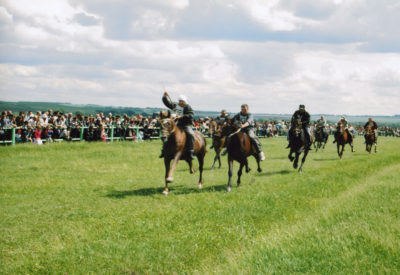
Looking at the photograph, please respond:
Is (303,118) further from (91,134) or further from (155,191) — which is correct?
(91,134)

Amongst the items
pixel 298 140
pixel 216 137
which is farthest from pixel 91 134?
pixel 298 140

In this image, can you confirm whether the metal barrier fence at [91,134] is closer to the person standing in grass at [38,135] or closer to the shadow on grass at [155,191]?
the person standing in grass at [38,135]

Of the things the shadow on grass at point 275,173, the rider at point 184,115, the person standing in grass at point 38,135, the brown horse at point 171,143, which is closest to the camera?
the brown horse at point 171,143

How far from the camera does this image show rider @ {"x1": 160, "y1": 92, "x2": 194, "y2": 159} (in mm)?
11594

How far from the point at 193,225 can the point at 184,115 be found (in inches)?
185

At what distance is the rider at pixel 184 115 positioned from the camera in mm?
11594

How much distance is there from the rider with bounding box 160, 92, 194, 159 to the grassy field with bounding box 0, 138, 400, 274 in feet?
5.26

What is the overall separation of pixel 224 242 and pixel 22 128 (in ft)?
56.7

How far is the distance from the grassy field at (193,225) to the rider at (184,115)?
63.1 inches

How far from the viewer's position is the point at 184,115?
11617 millimetres

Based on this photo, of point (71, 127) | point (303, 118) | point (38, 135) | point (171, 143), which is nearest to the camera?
point (171, 143)

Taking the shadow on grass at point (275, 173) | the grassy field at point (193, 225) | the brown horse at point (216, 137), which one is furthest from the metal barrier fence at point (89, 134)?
the shadow on grass at point (275, 173)

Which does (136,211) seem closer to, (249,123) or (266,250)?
(266,250)

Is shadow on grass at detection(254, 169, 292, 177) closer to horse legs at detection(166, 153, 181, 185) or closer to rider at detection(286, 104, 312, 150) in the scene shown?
rider at detection(286, 104, 312, 150)
